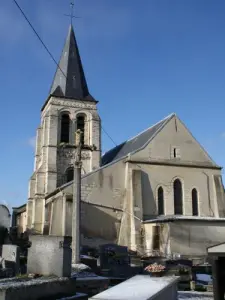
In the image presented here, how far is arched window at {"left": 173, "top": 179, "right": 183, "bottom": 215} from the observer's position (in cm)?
2233

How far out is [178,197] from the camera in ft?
74.4

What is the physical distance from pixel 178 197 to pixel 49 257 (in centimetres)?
A: 1679

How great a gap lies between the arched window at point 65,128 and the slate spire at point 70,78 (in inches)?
70.7

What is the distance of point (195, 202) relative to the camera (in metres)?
22.8

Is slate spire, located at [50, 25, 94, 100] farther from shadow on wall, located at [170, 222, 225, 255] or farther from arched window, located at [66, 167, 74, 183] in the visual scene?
shadow on wall, located at [170, 222, 225, 255]

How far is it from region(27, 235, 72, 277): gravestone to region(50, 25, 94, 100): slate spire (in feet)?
74.9

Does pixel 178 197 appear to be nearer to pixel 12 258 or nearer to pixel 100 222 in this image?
pixel 100 222

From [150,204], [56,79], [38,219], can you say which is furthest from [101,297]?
[56,79]

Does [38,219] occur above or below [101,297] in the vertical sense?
above

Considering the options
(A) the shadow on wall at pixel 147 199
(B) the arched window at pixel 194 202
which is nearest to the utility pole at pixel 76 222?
(A) the shadow on wall at pixel 147 199

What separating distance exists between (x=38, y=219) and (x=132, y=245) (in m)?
8.57

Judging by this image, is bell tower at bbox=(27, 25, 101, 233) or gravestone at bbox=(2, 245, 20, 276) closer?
gravestone at bbox=(2, 245, 20, 276)

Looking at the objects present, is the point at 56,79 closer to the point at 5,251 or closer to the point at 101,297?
the point at 5,251

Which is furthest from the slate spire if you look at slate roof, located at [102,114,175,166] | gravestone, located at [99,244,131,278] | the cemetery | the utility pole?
the cemetery
